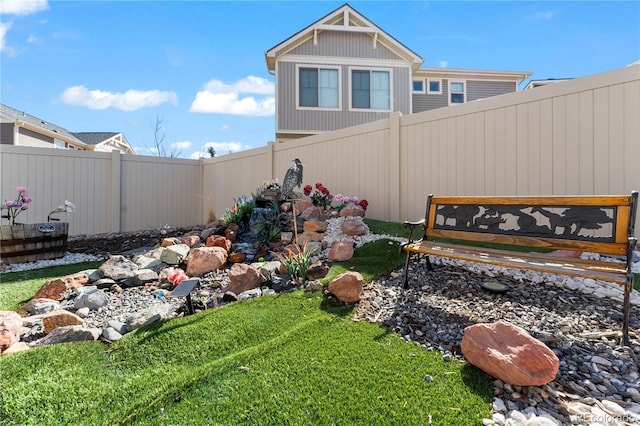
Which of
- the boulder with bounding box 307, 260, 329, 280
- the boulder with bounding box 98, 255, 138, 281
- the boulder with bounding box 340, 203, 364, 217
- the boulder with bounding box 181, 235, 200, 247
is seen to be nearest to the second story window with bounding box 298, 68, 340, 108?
the boulder with bounding box 340, 203, 364, 217

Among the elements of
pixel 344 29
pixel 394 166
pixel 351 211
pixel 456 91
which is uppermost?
pixel 344 29

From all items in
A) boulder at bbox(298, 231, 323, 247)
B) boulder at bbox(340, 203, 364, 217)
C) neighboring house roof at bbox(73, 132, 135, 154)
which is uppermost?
neighboring house roof at bbox(73, 132, 135, 154)

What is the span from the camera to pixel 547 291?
260 centimetres

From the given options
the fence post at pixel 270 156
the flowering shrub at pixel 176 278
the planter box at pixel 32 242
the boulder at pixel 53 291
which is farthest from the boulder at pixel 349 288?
the planter box at pixel 32 242

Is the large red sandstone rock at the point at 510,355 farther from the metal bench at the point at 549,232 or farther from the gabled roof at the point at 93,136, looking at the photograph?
the gabled roof at the point at 93,136

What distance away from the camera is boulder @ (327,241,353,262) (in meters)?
3.68

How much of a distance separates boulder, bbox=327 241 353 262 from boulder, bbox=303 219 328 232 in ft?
3.59

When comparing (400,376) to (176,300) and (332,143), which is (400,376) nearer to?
(176,300)

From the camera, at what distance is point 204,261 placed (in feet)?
13.0

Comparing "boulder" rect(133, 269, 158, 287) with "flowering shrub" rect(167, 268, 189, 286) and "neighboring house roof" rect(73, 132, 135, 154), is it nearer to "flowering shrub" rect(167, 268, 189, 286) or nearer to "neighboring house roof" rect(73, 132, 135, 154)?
"flowering shrub" rect(167, 268, 189, 286)

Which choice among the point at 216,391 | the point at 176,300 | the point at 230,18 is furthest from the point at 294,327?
the point at 230,18

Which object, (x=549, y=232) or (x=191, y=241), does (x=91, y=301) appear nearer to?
(x=191, y=241)

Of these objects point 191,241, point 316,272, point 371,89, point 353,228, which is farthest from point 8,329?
point 371,89

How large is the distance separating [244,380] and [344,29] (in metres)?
10.6
